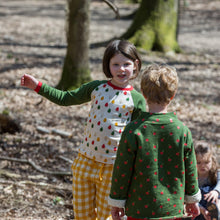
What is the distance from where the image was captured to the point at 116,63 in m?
2.69

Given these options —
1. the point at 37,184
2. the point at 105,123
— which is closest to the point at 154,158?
the point at 105,123

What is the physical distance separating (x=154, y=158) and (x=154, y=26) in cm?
883

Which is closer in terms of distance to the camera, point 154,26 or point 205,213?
point 205,213

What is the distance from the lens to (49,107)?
22.9ft

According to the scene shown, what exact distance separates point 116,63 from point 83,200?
1024 millimetres

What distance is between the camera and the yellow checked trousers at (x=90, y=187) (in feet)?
8.98

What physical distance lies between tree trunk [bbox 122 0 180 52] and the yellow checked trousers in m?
7.97

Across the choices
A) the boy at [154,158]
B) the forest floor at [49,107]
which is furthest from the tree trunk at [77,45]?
the boy at [154,158]

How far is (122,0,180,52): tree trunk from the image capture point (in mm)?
10477

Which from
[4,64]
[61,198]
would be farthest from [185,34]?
[61,198]

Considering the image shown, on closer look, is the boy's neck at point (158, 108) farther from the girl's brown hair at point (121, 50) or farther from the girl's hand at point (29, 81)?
the girl's hand at point (29, 81)

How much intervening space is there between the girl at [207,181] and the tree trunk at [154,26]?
24.2ft

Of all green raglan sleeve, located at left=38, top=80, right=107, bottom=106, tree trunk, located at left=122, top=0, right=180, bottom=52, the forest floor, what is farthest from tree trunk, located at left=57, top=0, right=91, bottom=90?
green raglan sleeve, located at left=38, top=80, right=107, bottom=106

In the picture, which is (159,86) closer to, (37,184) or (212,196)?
(212,196)
